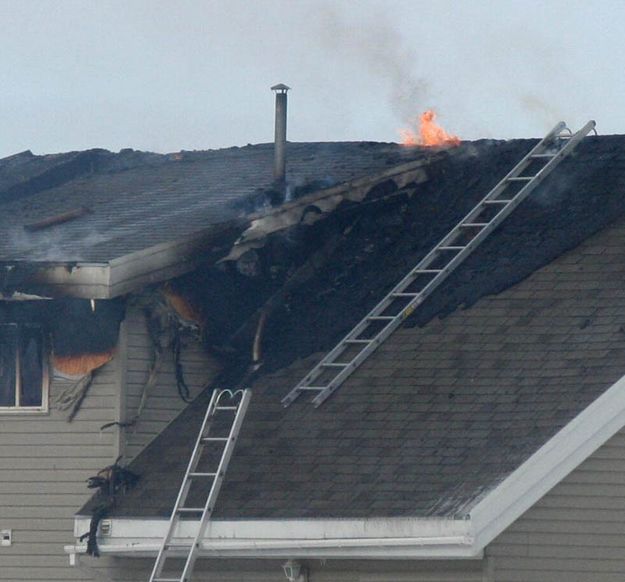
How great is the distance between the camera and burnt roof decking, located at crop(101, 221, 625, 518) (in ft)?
45.2

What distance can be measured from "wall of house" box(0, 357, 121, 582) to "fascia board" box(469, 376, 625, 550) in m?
4.82

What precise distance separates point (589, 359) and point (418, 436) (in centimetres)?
166

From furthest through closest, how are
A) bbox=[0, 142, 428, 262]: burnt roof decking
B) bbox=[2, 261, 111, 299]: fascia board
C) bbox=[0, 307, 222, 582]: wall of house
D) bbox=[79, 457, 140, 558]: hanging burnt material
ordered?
bbox=[0, 142, 428, 262]: burnt roof decking, bbox=[0, 307, 222, 582]: wall of house, bbox=[2, 261, 111, 299]: fascia board, bbox=[79, 457, 140, 558]: hanging burnt material

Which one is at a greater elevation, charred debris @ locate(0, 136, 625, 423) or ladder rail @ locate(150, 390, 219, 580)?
charred debris @ locate(0, 136, 625, 423)

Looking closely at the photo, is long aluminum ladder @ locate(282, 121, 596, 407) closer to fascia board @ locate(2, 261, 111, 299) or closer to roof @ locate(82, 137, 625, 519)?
roof @ locate(82, 137, 625, 519)

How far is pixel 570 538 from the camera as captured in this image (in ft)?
43.9

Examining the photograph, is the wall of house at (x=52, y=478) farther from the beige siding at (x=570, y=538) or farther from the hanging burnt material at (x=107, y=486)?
the beige siding at (x=570, y=538)

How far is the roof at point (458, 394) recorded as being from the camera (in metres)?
13.8

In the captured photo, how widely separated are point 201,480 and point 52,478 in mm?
2002

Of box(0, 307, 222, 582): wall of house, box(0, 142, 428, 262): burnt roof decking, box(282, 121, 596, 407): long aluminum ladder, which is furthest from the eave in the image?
box(282, 121, 596, 407): long aluminum ladder

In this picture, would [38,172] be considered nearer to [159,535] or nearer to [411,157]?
[411,157]

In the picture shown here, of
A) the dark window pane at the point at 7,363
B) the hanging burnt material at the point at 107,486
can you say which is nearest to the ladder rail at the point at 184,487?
the hanging burnt material at the point at 107,486

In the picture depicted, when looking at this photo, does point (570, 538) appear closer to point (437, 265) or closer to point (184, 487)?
point (184, 487)

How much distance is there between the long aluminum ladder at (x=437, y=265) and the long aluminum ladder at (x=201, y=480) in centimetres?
60
